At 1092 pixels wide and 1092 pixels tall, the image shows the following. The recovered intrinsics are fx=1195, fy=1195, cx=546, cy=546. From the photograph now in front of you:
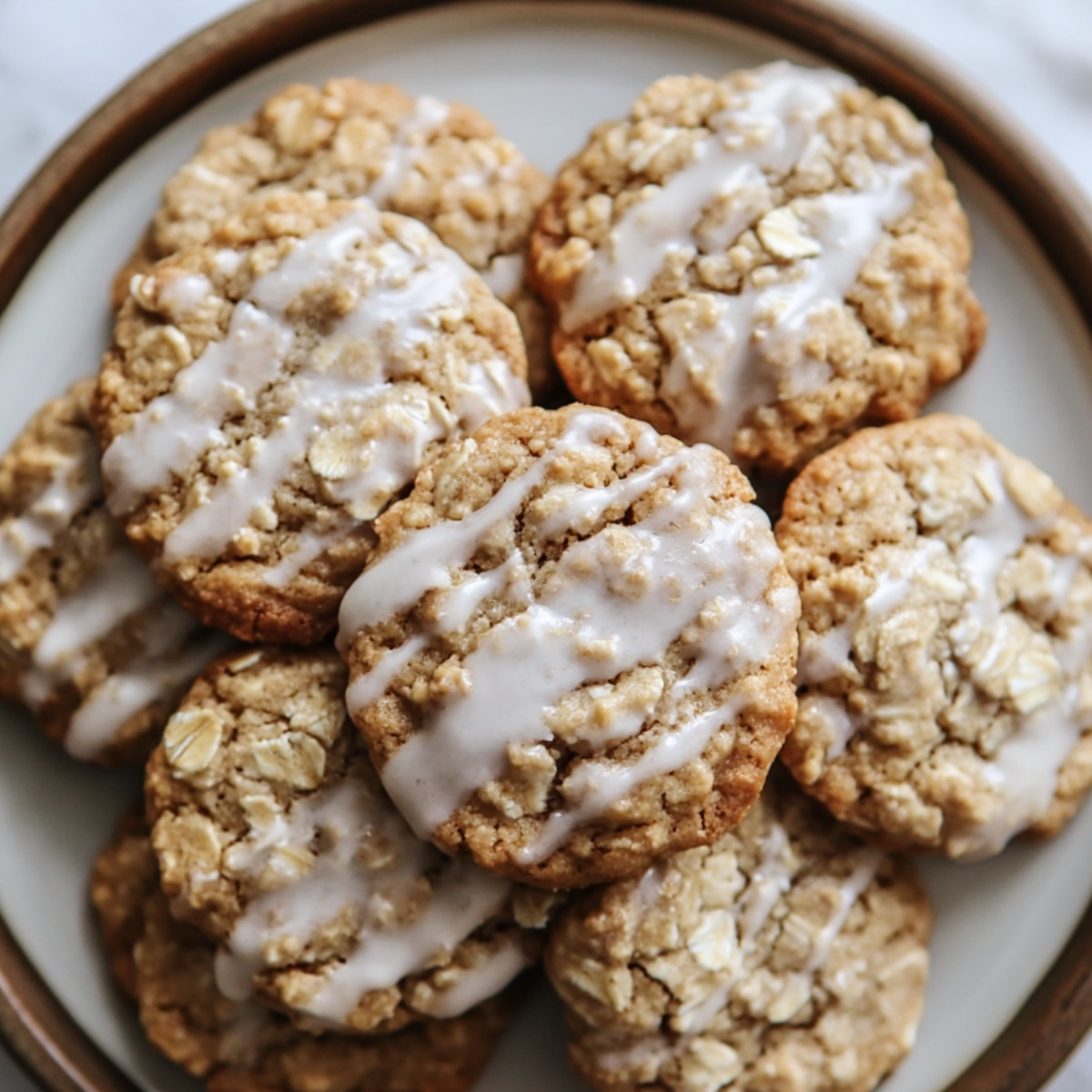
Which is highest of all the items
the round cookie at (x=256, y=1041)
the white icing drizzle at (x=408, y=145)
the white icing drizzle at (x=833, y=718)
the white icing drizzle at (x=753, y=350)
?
the white icing drizzle at (x=753, y=350)

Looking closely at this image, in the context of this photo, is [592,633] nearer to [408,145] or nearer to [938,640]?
[938,640]

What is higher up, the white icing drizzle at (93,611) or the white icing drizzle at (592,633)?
the white icing drizzle at (592,633)

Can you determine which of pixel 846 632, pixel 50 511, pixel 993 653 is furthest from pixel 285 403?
pixel 993 653

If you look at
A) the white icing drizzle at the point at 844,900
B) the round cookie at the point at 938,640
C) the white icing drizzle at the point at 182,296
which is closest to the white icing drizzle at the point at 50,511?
the white icing drizzle at the point at 182,296

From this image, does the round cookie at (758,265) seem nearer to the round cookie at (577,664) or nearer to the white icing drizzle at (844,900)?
the round cookie at (577,664)

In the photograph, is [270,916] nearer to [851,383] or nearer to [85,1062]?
[85,1062]

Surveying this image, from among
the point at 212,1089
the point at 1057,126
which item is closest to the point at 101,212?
the point at 212,1089

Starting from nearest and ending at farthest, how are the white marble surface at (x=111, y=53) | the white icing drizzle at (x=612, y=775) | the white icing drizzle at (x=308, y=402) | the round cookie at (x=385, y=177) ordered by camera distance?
the white icing drizzle at (x=612, y=775) < the white icing drizzle at (x=308, y=402) < the round cookie at (x=385, y=177) < the white marble surface at (x=111, y=53)

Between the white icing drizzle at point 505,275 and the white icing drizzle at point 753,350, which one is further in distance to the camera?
the white icing drizzle at point 505,275

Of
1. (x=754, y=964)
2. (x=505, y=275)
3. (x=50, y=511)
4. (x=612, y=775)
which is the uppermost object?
(x=505, y=275)
